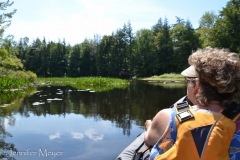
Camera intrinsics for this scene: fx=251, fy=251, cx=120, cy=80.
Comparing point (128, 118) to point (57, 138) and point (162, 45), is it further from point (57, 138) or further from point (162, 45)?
point (162, 45)

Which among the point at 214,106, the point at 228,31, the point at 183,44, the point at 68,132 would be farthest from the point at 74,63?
the point at 214,106

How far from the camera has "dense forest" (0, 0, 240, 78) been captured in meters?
37.6

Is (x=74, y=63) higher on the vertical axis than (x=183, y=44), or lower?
lower

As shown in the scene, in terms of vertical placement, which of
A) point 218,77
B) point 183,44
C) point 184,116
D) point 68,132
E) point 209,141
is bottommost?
point 68,132

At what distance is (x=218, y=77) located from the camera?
127 centimetres

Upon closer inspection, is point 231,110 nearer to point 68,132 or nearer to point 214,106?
point 214,106

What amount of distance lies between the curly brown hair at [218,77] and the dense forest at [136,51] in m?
31.0

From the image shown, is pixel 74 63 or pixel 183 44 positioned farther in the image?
pixel 74 63

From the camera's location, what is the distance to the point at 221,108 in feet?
4.22

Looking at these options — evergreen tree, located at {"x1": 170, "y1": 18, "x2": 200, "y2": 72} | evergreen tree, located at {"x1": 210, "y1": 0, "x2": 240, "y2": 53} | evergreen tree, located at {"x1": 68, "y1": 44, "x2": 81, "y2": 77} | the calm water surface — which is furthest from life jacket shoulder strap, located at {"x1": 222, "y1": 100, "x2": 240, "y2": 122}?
evergreen tree, located at {"x1": 68, "y1": 44, "x2": 81, "y2": 77}

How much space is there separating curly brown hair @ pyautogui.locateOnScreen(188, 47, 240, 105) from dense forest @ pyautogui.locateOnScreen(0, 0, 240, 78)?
3103cm

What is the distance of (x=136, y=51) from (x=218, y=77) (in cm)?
4533

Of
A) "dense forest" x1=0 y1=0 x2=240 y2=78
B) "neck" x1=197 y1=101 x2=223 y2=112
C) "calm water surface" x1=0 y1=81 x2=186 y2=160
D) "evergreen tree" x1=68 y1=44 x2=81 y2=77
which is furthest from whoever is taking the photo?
"evergreen tree" x1=68 y1=44 x2=81 y2=77

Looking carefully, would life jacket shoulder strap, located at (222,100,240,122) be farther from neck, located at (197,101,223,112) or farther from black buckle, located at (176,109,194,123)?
black buckle, located at (176,109,194,123)
